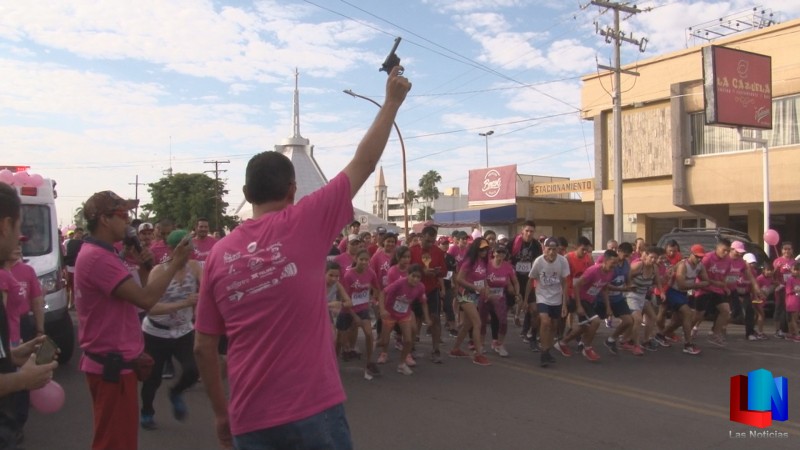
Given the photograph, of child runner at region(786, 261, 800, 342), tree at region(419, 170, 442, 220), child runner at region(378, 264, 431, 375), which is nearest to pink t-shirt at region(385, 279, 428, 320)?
child runner at region(378, 264, 431, 375)

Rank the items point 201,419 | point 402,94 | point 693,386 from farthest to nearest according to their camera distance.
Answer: point 693,386, point 201,419, point 402,94

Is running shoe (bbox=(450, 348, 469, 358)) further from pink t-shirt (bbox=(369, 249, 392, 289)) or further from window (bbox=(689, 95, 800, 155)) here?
window (bbox=(689, 95, 800, 155))

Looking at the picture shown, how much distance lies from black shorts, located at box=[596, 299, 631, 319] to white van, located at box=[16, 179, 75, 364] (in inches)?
281

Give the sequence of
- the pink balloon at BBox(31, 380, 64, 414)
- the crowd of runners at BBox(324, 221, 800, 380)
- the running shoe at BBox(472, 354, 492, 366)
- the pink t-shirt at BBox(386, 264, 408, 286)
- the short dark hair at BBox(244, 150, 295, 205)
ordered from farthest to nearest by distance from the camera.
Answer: the running shoe at BBox(472, 354, 492, 366) → the pink t-shirt at BBox(386, 264, 408, 286) → the crowd of runners at BBox(324, 221, 800, 380) → the pink balloon at BBox(31, 380, 64, 414) → the short dark hair at BBox(244, 150, 295, 205)

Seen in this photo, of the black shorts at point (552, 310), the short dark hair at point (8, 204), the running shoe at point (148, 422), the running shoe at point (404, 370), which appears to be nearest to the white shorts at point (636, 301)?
the black shorts at point (552, 310)

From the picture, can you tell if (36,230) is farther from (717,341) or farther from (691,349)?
(717,341)

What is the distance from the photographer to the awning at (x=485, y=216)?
1388 inches

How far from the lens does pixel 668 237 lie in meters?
14.4

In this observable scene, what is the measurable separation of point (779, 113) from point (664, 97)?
4347mm

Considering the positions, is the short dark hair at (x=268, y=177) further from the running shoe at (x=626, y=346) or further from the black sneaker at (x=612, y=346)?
the running shoe at (x=626, y=346)

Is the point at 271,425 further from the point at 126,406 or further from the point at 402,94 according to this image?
the point at 126,406

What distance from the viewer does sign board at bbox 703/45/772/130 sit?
817 inches

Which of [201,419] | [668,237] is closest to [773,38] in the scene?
[668,237]

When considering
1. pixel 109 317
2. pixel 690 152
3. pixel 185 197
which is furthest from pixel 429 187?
pixel 109 317
